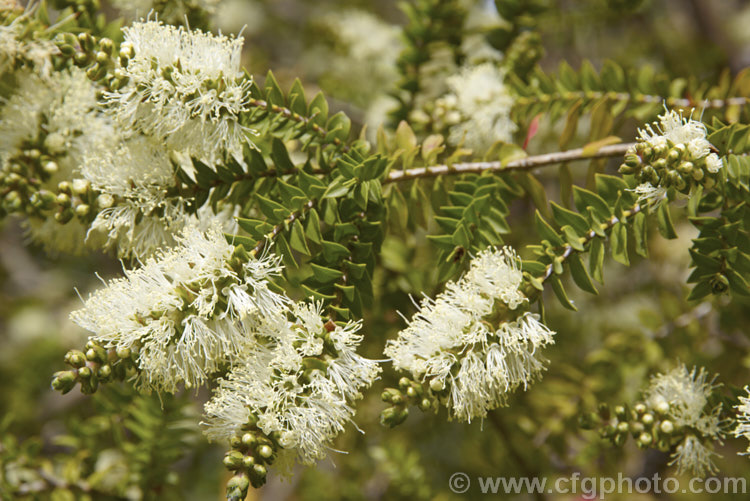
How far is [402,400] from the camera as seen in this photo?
112cm

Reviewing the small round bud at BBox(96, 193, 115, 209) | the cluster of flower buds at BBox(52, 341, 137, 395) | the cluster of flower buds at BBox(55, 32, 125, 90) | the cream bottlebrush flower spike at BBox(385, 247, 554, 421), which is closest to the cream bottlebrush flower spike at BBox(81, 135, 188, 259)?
the small round bud at BBox(96, 193, 115, 209)

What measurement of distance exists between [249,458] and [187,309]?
0.30 metres

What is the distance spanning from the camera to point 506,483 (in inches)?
83.4

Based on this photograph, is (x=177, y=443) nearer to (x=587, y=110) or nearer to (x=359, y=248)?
(x=359, y=248)

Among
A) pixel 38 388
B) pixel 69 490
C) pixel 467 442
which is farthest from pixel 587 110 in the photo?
pixel 38 388

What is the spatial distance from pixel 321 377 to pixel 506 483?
1.33m

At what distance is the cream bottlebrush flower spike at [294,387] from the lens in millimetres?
1070

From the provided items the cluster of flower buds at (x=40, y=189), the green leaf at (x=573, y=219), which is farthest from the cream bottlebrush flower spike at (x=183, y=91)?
the green leaf at (x=573, y=219)

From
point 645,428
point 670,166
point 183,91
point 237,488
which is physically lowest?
point 645,428

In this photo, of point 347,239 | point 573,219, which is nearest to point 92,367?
point 347,239

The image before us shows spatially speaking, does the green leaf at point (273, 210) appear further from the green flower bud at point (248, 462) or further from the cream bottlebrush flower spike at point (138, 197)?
the green flower bud at point (248, 462)

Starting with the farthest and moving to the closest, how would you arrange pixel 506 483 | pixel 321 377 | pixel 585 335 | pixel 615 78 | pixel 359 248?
pixel 585 335, pixel 506 483, pixel 615 78, pixel 359 248, pixel 321 377

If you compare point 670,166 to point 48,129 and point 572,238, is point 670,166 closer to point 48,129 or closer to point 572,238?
point 572,238

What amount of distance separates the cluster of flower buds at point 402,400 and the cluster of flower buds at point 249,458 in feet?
0.70
